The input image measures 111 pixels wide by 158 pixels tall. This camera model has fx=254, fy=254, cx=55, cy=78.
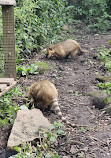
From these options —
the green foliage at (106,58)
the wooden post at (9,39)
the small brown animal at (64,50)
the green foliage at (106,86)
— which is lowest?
the green foliage at (106,86)

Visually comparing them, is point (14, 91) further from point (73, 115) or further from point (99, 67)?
point (99, 67)

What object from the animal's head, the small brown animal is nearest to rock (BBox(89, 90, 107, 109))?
the animal's head

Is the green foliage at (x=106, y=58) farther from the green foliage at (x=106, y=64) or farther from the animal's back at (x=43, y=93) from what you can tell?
the animal's back at (x=43, y=93)

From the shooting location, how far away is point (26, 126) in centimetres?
445

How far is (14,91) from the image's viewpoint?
17.6ft

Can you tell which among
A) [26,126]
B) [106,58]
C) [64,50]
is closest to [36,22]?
[64,50]

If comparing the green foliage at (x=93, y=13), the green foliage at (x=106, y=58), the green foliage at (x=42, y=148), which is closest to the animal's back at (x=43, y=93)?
the green foliage at (x=42, y=148)

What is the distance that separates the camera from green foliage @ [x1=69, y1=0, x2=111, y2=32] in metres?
14.3

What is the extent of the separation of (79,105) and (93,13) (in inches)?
420

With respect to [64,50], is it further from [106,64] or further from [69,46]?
[106,64]

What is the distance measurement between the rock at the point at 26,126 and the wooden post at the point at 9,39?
803 mm

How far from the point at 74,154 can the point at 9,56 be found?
213cm

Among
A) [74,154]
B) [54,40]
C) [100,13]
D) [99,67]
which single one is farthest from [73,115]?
[100,13]

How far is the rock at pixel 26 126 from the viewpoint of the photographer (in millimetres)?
4043
